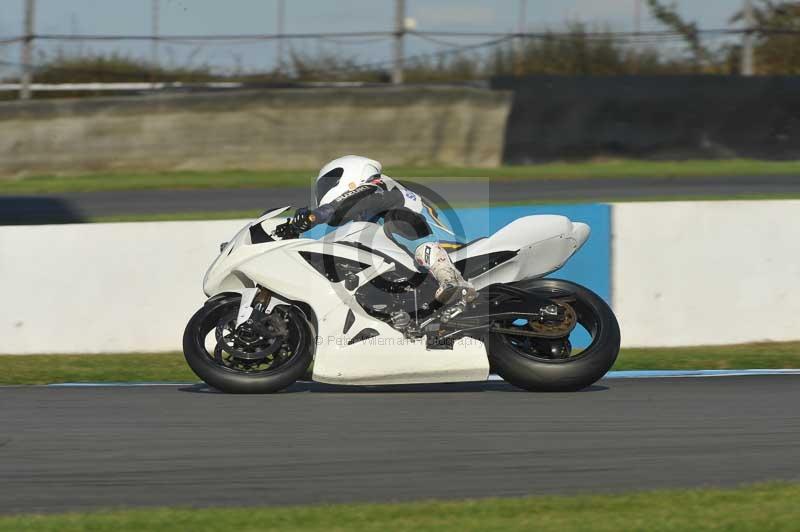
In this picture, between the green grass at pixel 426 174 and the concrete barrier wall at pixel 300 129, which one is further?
the concrete barrier wall at pixel 300 129

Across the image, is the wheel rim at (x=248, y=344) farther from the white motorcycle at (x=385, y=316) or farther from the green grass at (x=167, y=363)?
the green grass at (x=167, y=363)

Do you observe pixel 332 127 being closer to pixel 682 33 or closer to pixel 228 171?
pixel 228 171

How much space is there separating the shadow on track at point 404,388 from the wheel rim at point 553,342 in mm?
263

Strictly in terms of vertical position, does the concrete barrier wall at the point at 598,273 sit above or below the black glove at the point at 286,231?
below

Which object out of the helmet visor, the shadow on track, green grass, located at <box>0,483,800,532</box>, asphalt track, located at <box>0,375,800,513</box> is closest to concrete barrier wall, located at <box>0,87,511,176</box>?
the shadow on track

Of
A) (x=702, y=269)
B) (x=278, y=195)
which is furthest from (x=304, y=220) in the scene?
(x=278, y=195)

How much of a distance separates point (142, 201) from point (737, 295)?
10603 mm

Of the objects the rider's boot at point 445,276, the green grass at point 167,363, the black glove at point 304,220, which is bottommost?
the green grass at point 167,363

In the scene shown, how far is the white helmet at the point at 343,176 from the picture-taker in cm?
734

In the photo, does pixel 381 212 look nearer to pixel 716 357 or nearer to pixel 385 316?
pixel 385 316

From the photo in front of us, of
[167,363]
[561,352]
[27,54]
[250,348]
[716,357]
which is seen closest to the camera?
[250,348]

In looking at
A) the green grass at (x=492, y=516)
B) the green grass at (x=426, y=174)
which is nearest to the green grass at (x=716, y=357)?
the green grass at (x=492, y=516)

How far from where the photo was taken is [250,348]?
24.2 ft

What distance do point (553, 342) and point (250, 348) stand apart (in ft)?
6.06
